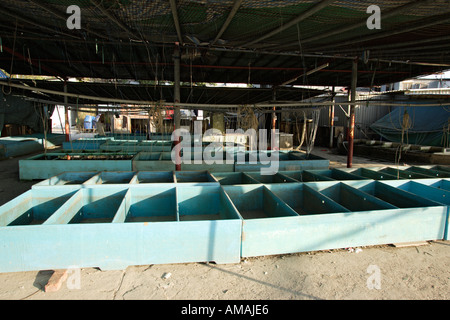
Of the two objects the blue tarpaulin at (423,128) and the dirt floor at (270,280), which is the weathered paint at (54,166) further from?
the blue tarpaulin at (423,128)

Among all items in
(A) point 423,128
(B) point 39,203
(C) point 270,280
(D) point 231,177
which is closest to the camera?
(C) point 270,280

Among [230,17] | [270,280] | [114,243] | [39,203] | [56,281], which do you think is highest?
[230,17]

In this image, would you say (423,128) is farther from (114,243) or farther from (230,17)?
(114,243)

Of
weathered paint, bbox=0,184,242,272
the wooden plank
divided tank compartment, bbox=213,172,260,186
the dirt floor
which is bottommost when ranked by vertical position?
the dirt floor

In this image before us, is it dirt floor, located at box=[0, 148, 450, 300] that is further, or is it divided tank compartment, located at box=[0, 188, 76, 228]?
divided tank compartment, located at box=[0, 188, 76, 228]

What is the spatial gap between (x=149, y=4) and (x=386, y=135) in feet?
52.7

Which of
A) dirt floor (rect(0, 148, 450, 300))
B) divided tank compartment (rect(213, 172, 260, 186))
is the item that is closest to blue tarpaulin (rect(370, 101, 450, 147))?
divided tank compartment (rect(213, 172, 260, 186))

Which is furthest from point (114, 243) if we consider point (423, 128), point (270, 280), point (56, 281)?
point (423, 128)

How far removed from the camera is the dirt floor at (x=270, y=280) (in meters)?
A: 2.78

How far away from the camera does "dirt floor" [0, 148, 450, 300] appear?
9.11ft

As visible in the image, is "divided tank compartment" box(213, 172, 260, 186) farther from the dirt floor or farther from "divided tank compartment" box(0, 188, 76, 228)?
"divided tank compartment" box(0, 188, 76, 228)

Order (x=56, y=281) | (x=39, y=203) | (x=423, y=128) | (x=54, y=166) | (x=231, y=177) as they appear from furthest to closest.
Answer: (x=423, y=128)
(x=54, y=166)
(x=231, y=177)
(x=39, y=203)
(x=56, y=281)

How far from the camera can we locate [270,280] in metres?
3.04
